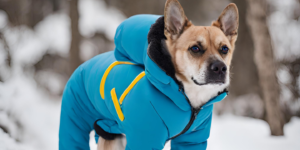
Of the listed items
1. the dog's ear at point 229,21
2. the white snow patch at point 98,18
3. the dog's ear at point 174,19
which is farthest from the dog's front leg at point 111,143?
the white snow patch at point 98,18

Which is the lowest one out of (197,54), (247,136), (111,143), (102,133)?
(247,136)

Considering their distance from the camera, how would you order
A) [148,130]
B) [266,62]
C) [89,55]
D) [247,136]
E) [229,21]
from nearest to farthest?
1. [148,130]
2. [229,21]
3. [247,136]
4. [266,62]
5. [89,55]

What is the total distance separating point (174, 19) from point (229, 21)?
49 cm

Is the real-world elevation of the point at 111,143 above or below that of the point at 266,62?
above

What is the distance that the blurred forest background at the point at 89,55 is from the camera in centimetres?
328

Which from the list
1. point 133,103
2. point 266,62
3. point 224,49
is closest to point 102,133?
point 133,103

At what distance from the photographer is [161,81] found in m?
1.72

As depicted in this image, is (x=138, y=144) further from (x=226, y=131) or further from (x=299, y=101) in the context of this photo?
(x=299, y=101)

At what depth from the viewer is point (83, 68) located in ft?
8.11

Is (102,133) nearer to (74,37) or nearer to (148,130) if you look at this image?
(148,130)

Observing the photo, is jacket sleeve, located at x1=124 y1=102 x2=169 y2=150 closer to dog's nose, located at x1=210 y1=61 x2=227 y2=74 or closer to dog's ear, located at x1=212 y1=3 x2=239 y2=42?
dog's nose, located at x1=210 y1=61 x2=227 y2=74

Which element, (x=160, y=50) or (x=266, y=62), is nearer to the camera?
(x=160, y=50)

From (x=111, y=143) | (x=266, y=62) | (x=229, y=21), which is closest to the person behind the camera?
(x=229, y=21)

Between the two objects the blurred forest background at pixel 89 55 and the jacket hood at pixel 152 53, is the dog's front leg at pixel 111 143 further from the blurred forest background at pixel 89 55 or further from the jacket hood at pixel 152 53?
the blurred forest background at pixel 89 55
